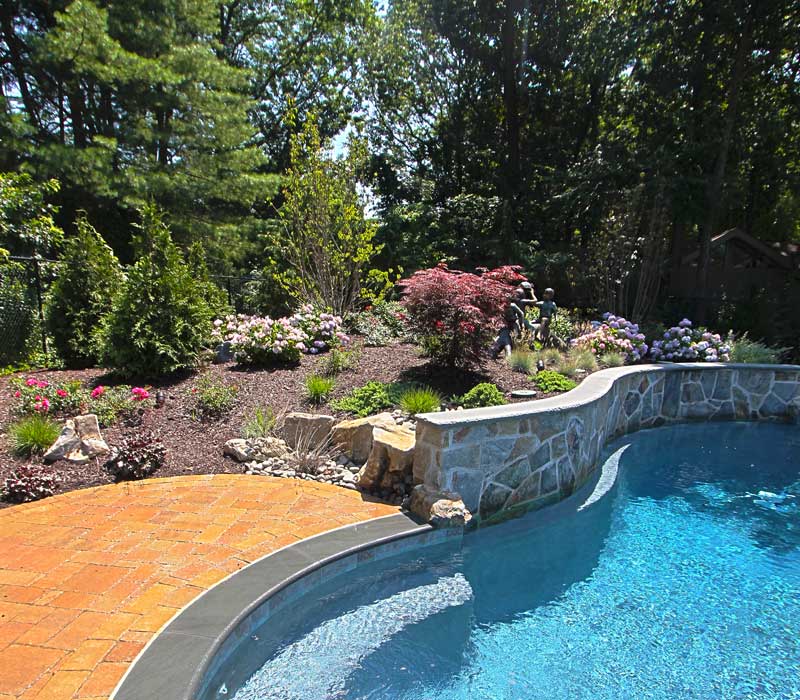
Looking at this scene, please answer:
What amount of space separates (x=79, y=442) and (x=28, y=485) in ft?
2.22

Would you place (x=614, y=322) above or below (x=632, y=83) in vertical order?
below

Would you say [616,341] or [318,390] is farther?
[616,341]

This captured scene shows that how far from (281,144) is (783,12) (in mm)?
15227

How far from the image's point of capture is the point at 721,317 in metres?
12.3

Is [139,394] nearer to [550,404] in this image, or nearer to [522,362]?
[550,404]

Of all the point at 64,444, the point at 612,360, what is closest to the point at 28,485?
the point at 64,444

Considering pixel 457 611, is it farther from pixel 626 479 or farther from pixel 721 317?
pixel 721 317

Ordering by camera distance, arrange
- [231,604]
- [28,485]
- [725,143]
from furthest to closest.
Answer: [725,143] → [28,485] → [231,604]

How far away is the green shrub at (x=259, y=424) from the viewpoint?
16.9 ft

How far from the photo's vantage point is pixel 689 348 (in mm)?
8922

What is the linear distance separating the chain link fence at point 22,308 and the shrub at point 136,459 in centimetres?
497

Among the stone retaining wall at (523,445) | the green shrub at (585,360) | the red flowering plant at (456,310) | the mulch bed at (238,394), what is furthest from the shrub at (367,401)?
the green shrub at (585,360)

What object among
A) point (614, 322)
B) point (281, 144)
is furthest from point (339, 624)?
point (281, 144)

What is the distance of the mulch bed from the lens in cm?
460
